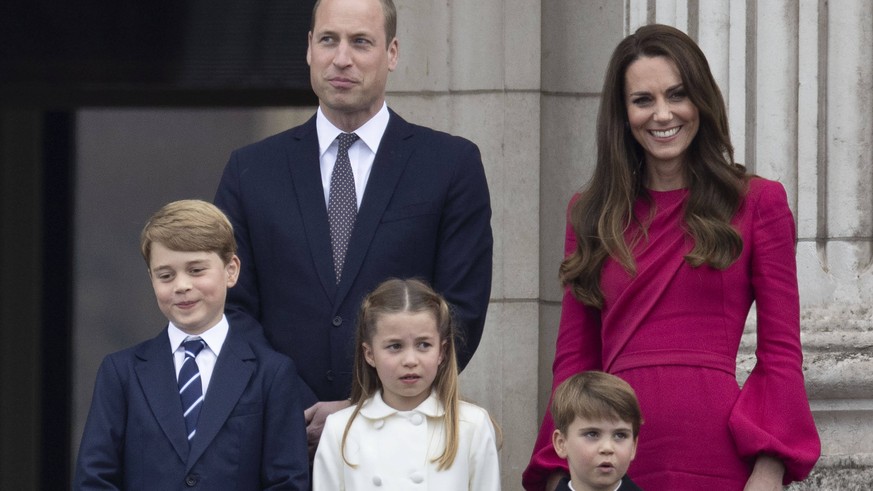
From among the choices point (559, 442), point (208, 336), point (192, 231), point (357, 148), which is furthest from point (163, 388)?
point (559, 442)

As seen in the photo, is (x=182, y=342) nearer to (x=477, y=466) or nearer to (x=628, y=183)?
(x=477, y=466)

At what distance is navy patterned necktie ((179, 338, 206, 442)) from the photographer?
3.67 meters

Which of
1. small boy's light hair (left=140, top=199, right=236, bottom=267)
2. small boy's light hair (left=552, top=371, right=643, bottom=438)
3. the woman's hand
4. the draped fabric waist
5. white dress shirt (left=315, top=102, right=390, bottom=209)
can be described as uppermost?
white dress shirt (left=315, top=102, right=390, bottom=209)

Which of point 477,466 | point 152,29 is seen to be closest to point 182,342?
point 477,466

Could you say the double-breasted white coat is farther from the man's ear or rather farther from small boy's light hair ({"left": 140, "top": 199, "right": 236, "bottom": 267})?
small boy's light hair ({"left": 140, "top": 199, "right": 236, "bottom": 267})

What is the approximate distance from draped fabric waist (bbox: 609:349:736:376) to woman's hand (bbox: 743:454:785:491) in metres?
0.24

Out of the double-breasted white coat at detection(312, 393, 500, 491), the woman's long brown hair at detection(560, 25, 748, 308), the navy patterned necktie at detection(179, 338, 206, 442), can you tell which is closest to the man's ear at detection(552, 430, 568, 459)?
the double-breasted white coat at detection(312, 393, 500, 491)

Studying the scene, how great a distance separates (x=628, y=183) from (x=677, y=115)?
8.3 inches

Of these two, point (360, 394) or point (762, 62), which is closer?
point (360, 394)

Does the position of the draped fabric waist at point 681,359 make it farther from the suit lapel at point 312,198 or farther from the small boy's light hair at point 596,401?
Result: the suit lapel at point 312,198

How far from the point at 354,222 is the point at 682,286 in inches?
34.9

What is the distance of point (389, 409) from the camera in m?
3.74

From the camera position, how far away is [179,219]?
371 cm

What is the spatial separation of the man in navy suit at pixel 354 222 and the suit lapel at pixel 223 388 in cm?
19
